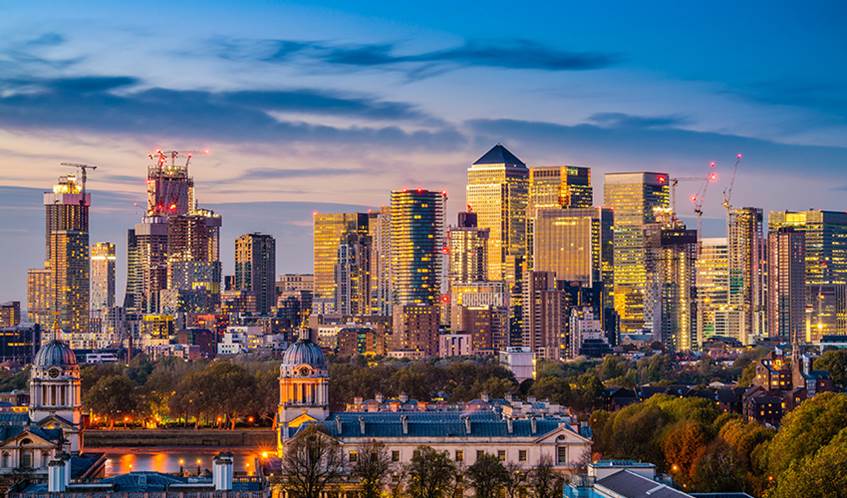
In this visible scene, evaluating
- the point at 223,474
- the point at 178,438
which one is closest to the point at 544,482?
the point at 223,474

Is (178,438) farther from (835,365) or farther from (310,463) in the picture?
(310,463)

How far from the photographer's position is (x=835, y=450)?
8544 centimetres

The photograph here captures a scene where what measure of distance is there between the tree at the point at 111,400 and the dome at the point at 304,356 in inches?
1867

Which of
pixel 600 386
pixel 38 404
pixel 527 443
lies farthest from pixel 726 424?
pixel 600 386

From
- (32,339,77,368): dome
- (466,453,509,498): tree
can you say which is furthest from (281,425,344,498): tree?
(32,339,77,368): dome

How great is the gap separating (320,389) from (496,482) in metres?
23.9

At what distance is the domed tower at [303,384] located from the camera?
114 meters

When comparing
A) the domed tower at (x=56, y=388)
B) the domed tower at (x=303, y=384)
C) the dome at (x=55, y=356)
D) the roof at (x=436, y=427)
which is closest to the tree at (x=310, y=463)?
the roof at (x=436, y=427)

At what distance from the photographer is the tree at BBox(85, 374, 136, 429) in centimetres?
16438

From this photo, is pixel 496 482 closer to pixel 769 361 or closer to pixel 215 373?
pixel 215 373

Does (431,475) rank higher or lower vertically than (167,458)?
higher

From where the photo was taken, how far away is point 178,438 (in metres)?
156

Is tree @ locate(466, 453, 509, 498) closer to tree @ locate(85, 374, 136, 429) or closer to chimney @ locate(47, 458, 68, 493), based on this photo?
chimney @ locate(47, 458, 68, 493)

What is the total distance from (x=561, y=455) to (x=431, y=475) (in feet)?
43.3
